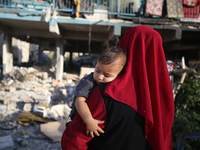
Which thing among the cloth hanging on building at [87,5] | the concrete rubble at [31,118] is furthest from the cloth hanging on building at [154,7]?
the concrete rubble at [31,118]

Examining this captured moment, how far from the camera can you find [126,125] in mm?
1077

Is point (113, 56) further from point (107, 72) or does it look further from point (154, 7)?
point (154, 7)

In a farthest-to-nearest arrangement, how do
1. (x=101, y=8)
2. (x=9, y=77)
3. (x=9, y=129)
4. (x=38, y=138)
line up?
(x=9, y=77) → (x=101, y=8) → (x=9, y=129) → (x=38, y=138)

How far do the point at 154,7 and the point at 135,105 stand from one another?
21.6ft

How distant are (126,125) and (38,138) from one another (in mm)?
3291

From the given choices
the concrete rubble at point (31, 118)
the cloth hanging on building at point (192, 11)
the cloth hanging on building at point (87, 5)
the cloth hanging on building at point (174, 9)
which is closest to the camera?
the concrete rubble at point (31, 118)

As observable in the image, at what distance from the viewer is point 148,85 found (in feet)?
3.67

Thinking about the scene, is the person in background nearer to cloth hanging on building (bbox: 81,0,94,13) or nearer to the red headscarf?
the red headscarf

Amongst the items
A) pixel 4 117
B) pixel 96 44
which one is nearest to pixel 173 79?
pixel 4 117

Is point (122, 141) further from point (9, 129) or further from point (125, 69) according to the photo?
point (9, 129)

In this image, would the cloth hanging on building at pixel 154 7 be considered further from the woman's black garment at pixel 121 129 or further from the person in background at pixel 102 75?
the woman's black garment at pixel 121 129

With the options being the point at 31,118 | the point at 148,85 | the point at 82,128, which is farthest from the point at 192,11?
the point at 82,128

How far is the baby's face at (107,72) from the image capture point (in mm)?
1128

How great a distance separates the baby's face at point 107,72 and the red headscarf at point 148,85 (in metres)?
0.05
